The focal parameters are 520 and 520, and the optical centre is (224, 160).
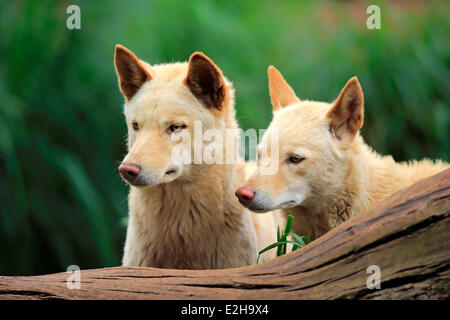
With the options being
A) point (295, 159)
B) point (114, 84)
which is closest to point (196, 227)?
point (295, 159)

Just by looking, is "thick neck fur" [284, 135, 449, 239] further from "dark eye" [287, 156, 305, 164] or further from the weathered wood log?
the weathered wood log

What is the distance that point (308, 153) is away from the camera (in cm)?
280

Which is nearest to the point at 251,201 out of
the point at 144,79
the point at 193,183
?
the point at 193,183

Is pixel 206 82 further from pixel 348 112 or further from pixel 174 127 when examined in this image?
pixel 348 112

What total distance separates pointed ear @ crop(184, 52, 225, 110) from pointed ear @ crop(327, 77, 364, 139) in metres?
0.64

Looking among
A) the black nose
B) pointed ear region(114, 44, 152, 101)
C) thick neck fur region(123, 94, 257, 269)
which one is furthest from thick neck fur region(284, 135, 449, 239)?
pointed ear region(114, 44, 152, 101)

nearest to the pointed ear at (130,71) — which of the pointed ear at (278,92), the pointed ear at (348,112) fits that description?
the pointed ear at (278,92)

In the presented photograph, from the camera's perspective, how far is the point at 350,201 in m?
2.93

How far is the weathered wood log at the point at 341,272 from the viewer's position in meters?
2.17

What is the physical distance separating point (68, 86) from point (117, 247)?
1.56 meters

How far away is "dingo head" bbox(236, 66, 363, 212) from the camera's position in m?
2.69

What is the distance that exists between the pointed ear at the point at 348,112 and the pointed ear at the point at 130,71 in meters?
1.08

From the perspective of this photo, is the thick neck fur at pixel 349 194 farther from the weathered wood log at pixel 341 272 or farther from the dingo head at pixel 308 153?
the weathered wood log at pixel 341 272
